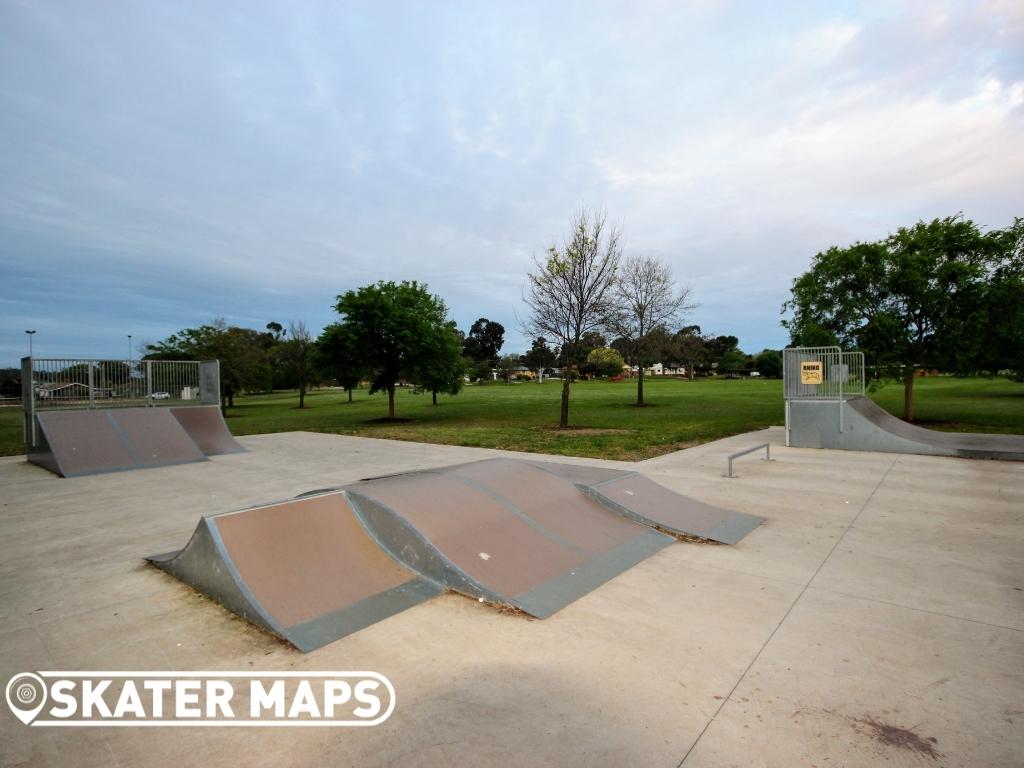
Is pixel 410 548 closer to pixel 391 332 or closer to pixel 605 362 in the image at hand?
pixel 391 332

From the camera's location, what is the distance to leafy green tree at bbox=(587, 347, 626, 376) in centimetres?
7838

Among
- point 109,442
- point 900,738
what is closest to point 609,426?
point 109,442

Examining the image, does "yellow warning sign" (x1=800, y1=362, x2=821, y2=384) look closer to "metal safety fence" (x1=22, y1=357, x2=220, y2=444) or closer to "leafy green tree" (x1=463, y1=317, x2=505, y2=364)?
"metal safety fence" (x1=22, y1=357, x2=220, y2=444)

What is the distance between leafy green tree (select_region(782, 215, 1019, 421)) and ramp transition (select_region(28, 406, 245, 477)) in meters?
18.8

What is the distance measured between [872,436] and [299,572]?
13.1m

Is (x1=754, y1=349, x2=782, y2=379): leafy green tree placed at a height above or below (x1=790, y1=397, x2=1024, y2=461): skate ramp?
above

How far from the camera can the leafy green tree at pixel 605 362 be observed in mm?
78375

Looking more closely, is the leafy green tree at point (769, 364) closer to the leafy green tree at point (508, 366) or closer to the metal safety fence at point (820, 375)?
the leafy green tree at point (508, 366)

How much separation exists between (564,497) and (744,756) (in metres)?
3.85


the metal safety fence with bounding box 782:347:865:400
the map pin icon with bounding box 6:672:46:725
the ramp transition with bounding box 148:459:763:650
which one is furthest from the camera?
the metal safety fence with bounding box 782:347:865:400

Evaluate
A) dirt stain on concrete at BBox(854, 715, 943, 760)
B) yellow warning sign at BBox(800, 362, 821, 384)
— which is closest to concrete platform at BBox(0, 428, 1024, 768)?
dirt stain on concrete at BBox(854, 715, 943, 760)

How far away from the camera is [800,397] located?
44.4 ft

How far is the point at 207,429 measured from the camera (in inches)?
569

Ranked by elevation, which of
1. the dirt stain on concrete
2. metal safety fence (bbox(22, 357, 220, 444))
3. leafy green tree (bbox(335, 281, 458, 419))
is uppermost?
leafy green tree (bbox(335, 281, 458, 419))
